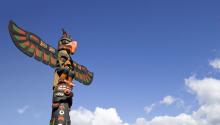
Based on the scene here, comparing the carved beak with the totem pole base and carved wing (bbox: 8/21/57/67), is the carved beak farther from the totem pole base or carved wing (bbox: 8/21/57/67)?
the totem pole base

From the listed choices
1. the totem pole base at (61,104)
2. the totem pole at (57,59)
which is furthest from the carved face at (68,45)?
the totem pole base at (61,104)

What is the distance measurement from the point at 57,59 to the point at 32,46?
160 centimetres

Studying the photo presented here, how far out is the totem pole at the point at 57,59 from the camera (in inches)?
774

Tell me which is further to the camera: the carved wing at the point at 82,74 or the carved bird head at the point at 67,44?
the carved wing at the point at 82,74

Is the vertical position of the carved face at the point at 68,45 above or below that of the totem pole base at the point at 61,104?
above

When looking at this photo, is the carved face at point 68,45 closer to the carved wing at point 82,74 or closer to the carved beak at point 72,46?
the carved beak at point 72,46

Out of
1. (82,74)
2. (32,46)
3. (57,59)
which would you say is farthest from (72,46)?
(82,74)

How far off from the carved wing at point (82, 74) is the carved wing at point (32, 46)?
2609mm

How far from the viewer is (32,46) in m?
21.6

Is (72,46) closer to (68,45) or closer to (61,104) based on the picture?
(68,45)

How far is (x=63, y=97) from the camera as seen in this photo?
789 inches

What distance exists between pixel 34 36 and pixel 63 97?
4.27 m

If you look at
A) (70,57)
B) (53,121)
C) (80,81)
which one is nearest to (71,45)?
(70,57)

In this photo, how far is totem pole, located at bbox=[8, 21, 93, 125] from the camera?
Answer: 19672 millimetres
